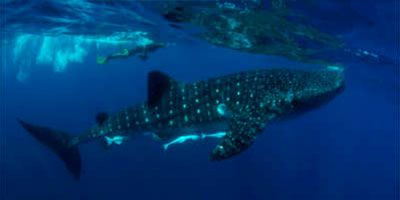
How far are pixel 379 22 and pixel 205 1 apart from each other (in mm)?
6580

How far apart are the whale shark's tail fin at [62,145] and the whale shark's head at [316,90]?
532cm

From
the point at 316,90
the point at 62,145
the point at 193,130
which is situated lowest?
the point at 62,145

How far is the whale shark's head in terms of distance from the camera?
8523 millimetres

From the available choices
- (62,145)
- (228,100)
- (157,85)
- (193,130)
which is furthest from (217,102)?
(62,145)

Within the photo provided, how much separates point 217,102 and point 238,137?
1637 mm

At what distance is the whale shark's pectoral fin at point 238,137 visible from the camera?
7023 millimetres

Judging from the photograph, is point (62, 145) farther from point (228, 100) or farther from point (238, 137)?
point (238, 137)

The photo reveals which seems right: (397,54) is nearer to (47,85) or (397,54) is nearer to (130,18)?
(130,18)

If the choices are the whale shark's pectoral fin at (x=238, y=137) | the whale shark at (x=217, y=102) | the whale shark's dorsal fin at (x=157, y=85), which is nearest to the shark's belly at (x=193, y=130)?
the whale shark at (x=217, y=102)

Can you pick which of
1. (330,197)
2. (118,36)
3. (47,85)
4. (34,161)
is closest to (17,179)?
(34,161)

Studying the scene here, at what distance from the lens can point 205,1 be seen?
16.6 m

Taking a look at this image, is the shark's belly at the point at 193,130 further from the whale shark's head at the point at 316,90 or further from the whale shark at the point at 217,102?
the whale shark's head at the point at 316,90

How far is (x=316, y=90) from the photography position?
8586mm

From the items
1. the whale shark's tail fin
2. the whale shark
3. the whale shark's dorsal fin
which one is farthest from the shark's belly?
the whale shark's tail fin
